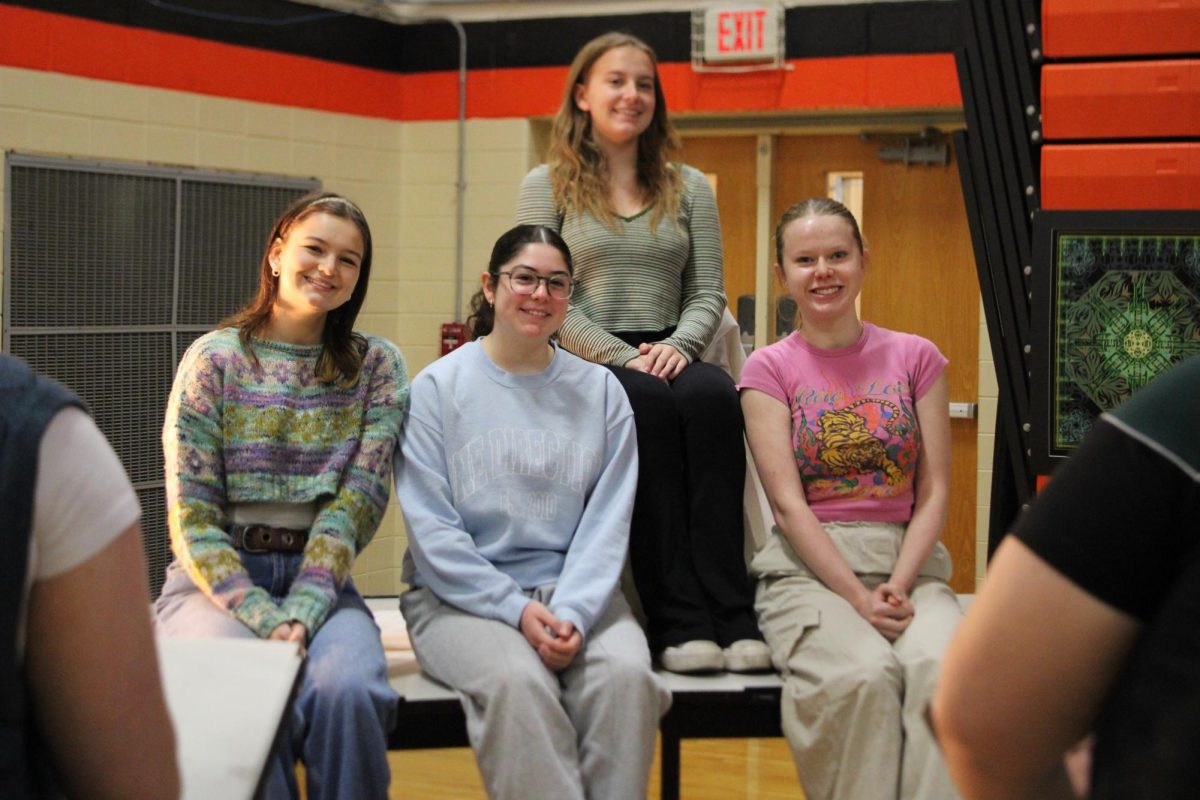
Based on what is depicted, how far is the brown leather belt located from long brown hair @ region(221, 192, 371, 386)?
0.97 ft

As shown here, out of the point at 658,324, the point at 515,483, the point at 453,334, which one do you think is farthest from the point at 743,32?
the point at 515,483

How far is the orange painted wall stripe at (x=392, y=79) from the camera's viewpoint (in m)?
4.01

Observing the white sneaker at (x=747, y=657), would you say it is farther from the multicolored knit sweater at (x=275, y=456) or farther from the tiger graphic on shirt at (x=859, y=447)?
the multicolored knit sweater at (x=275, y=456)

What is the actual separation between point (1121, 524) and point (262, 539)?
73.4 inches

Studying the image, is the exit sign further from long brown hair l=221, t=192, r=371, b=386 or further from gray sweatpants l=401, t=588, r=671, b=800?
gray sweatpants l=401, t=588, r=671, b=800

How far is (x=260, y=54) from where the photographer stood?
14.8ft

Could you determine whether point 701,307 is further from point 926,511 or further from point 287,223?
point 287,223

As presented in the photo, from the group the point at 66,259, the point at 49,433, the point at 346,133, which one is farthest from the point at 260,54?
the point at 49,433

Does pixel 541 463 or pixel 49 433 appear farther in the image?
pixel 541 463

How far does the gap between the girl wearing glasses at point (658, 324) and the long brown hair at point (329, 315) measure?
0.44 m

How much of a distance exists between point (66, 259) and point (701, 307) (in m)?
2.25

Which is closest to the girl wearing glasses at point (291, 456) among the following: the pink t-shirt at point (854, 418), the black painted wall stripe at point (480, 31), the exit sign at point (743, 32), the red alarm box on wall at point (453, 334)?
the pink t-shirt at point (854, 418)

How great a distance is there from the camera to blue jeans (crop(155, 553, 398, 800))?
208 centimetres

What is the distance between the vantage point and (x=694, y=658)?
2.40 metres
